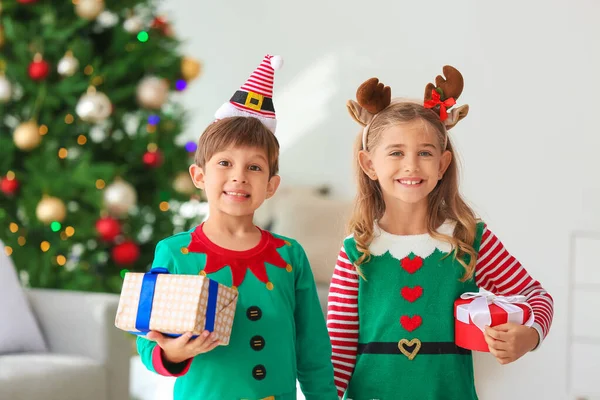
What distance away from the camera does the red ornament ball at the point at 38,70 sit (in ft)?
11.1

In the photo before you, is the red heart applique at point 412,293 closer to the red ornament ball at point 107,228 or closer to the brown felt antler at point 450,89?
the brown felt antler at point 450,89

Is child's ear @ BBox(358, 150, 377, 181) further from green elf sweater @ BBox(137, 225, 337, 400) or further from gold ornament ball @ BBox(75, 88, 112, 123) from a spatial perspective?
gold ornament ball @ BBox(75, 88, 112, 123)

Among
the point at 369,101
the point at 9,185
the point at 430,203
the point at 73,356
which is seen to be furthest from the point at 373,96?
the point at 9,185

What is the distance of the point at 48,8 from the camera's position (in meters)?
3.44

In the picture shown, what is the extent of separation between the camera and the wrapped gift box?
1.24 metres

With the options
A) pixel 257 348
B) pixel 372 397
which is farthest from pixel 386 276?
pixel 257 348

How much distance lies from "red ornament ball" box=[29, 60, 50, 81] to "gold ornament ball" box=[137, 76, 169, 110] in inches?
16.1

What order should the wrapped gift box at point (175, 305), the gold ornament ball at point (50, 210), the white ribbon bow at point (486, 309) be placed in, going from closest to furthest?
the wrapped gift box at point (175, 305) → the white ribbon bow at point (486, 309) → the gold ornament ball at point (50, 210)

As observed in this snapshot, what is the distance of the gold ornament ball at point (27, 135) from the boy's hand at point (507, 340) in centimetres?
250

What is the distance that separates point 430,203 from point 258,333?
0.50m

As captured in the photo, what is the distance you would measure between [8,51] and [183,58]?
2.55 feet

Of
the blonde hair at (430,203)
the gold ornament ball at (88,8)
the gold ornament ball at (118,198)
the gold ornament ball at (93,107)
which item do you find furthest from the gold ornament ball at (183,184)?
the blonde hair at (430,203)

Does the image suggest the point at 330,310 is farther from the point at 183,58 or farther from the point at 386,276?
the point at 183,58

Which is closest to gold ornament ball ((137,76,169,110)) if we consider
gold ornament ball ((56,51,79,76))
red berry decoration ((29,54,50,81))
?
gold ornament ball ((56,51,79,76))
